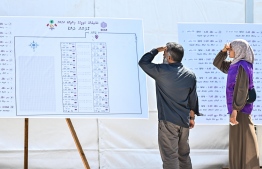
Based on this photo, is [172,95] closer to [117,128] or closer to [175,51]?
[175,51]

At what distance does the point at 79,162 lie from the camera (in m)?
4.36

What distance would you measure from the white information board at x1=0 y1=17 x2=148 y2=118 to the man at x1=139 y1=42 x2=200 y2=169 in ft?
1.07

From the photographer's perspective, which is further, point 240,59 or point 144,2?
point 144,2

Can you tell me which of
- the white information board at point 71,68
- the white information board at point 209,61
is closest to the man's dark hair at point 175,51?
the white information board at point 71,68

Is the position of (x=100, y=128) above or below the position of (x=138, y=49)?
below

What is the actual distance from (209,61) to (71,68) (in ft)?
4.11

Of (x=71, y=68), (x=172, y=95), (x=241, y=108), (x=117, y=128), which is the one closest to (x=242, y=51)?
(x=241, y=108)

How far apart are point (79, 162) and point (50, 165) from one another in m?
0.27

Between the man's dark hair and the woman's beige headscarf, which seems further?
the woman's beige headscarf

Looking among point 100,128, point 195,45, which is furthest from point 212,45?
point 100,128

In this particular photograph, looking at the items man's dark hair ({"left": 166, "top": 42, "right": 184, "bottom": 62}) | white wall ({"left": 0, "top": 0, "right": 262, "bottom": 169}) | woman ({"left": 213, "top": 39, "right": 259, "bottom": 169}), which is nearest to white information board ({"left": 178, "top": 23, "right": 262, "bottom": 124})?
white wall ({"left": 0, "top": 0, "right": 262, "bottom": 169})

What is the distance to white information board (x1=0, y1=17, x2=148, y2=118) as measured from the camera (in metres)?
3.62

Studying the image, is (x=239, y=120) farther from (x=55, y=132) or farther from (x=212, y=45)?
(x=55, y=132)

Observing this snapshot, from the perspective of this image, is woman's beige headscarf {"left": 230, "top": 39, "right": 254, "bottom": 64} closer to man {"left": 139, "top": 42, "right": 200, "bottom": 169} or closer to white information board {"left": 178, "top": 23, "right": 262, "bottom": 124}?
man {"left": 139, "top": 42, "right": 200, "bottom": 169}
